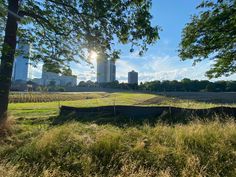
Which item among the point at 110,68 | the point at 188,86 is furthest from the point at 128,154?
the point at 188,86

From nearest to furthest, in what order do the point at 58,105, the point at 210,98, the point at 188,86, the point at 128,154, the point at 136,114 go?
the point at 128,154 → the point at 136,114 → the point at 58,105 → the point at 210,98 → the point at 188,86

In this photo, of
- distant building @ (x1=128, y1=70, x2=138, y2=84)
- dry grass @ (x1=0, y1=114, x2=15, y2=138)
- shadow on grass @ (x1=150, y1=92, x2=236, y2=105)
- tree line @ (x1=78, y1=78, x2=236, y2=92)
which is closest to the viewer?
dry grass @ (x1=0, y1=114, x2=15, y2=138)

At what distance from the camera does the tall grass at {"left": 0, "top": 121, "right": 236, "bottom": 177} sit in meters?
4.06

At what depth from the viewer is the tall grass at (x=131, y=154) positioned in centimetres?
406

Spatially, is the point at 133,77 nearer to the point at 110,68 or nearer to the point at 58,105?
the point at 58,105

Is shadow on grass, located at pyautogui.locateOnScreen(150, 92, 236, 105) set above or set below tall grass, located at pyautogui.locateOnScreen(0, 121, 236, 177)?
above

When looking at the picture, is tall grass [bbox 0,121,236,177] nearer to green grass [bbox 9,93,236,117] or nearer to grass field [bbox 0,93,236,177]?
grass field [bbox 0,93,236,177]

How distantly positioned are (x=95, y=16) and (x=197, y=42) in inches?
215

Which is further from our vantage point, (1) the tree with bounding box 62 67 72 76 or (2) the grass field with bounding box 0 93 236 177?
(1) the tree with bounding box 62 67 72 76

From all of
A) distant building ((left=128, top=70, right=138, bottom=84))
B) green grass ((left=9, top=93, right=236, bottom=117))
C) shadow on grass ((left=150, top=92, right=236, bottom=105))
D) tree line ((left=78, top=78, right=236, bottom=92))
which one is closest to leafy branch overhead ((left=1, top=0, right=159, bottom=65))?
green grass ((left=9, top=93, right=236, bottom=117))

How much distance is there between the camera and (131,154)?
4.77 metres

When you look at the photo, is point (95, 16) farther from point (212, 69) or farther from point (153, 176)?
point (212, 69)

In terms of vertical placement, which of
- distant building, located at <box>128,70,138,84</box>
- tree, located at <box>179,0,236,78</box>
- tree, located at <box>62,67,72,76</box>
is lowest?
tree, located at <box>62,67,72,76</box>

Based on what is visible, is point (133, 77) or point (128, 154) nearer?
point (128, 154)
